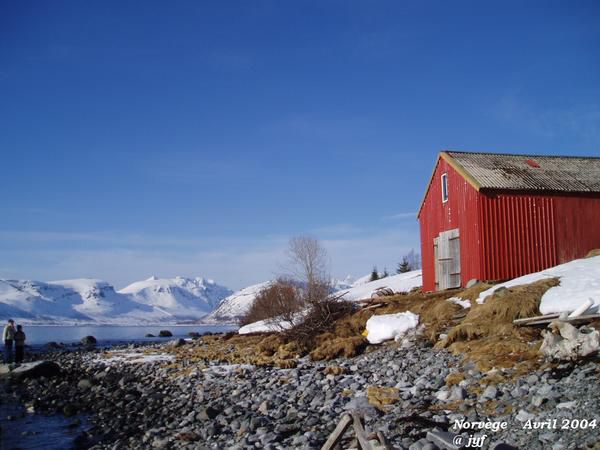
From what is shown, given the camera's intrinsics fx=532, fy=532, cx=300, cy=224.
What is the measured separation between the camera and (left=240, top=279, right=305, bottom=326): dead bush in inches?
998

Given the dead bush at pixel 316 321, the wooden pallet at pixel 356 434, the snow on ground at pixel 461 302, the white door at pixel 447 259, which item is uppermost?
the white door at pixel 447 259

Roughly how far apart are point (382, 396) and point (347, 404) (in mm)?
588

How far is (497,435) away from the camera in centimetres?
632

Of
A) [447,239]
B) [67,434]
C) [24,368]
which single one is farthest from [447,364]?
[24,368]

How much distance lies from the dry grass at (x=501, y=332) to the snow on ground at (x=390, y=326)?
1625 mm

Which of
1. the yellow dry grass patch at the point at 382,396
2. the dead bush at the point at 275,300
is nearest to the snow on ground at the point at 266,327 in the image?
the dead bush at the point at 275,300

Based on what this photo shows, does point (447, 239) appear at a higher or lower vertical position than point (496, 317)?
higher

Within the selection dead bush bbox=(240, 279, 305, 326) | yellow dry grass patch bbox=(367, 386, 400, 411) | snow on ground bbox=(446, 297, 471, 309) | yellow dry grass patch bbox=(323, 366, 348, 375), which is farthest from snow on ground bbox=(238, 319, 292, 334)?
yellow dry grass patch bbox=(367, 386, 400, 411)

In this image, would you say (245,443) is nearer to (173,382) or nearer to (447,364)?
(447,364)

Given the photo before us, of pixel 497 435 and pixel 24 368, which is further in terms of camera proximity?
pixel 24 368

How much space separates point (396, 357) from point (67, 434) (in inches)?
276

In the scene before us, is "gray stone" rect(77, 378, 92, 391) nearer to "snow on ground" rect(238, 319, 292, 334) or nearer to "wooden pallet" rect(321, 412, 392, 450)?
"snow on ground" rect(238, 319, 292, 334)

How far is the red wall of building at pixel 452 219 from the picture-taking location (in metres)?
19.5

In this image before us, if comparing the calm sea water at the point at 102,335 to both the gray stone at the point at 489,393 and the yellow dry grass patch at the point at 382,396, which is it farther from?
the gray stone at the point at 489,393
